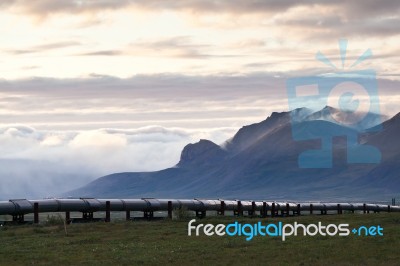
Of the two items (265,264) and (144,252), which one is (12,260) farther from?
(265,264)

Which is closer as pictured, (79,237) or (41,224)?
(79,237)

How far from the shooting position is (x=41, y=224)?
57.0 meters

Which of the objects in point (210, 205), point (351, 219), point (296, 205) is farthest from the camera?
point (296, 205)

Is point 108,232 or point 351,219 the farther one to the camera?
point 351,219

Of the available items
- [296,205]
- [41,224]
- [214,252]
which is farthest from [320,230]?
[296,205]

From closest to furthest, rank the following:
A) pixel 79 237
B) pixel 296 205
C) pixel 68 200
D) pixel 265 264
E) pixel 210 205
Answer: pixel 265 264 → pixel 79 237 → pixel 68 200 → pixel 210 205 → pixel 296 205

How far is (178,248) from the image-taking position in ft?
144

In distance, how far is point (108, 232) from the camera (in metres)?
52.2

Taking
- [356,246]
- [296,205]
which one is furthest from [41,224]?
[296,205]

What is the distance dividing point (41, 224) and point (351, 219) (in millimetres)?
18062

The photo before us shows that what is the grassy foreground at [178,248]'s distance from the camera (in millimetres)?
40094

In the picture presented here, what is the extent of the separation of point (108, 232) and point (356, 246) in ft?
48.4

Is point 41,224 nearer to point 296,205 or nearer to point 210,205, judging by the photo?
point 210,205

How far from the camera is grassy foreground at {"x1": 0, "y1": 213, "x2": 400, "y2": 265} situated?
4009cm
